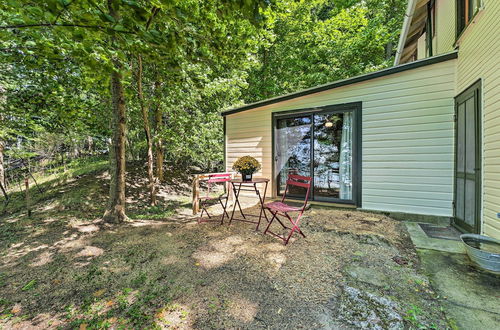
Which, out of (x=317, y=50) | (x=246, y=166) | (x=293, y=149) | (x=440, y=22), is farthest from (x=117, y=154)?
(x=317, y=50)

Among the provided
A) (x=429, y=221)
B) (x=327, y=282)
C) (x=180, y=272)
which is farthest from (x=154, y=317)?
(x=429, y=221)

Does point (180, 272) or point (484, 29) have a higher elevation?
point (484, 29)

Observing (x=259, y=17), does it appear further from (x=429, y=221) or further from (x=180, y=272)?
(x=429, y=221)

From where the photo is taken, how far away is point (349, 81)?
14.2ft

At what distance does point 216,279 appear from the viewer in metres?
2.08

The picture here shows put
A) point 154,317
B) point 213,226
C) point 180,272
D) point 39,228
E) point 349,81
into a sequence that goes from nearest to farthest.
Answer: point 154,317
point 180,272
point 213,226
point 39,228
point 349,81

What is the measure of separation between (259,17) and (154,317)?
2.40m

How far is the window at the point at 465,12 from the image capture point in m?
3.01

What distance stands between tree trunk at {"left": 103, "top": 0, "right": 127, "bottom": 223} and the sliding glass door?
3321 mm

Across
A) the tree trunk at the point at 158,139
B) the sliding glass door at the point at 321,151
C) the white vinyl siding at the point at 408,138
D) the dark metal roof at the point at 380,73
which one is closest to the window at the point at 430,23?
the dark metal roof at the point at 380,73

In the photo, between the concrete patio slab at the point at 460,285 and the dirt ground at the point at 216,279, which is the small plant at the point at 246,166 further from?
the concrete patio slab at the point at 460,285

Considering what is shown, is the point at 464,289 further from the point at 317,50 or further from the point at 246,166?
the point at 317,50

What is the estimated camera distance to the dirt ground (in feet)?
5.24

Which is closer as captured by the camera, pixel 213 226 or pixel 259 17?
pixel 259 17
